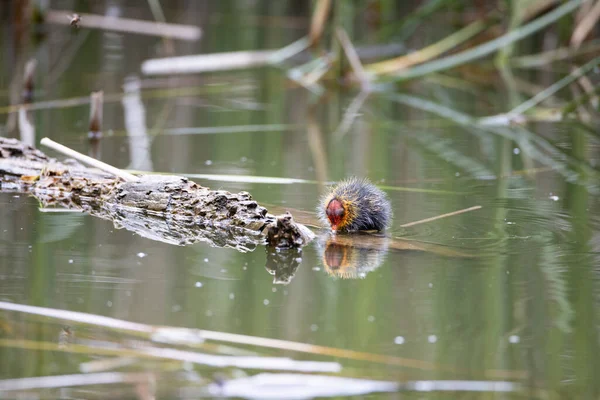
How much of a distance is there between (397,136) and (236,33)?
275 inches

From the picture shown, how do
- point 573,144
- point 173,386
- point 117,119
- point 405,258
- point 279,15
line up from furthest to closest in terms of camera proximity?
point 279,15 < point 117,119 < point 573,144 < point 405,258 < point 173,386

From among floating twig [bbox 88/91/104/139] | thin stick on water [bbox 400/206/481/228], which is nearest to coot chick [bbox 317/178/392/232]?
thin stick on water [bbox 400/206/481/228]

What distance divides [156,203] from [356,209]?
98cm

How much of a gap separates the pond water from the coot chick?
0.30 feet

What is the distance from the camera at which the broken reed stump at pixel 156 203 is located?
13.3 ft

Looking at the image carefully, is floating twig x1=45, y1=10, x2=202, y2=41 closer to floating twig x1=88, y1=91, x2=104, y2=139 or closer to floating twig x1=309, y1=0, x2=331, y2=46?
floating twig x1=309, y1=0, x2=331, y2=46

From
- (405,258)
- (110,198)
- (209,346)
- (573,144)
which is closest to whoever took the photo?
(209,346)

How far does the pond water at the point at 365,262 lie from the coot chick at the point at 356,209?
3.6 inches

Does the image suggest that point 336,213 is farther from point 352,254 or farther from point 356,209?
point 352,254

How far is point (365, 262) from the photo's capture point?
12.3 feet

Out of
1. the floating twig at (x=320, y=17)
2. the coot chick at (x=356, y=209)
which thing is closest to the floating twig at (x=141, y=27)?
the floating twig at (x=320, y=17)

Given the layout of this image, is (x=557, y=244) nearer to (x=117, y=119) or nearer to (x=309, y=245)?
(x=309, y=245)

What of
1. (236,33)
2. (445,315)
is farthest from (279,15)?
(445,315)

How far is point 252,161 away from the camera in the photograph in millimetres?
5848
